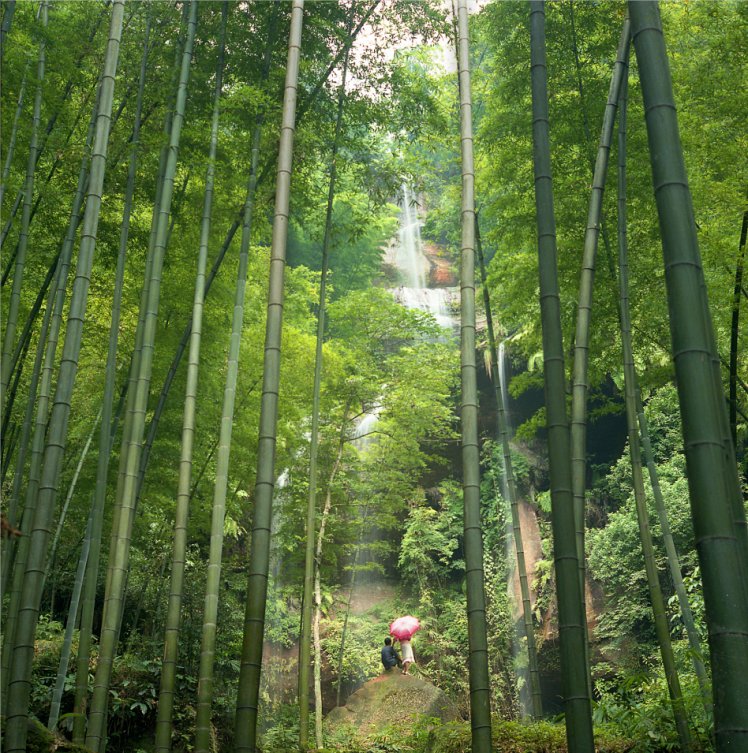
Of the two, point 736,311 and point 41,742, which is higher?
point 736,311

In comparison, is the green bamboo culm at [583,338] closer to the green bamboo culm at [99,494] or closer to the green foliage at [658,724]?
→ the green foliage at [658,724]

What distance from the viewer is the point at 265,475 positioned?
9.96ft

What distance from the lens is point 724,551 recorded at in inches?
71.4

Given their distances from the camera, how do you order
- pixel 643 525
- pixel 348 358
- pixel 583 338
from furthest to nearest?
pixel 348 358 → pixel 643 525 → pixel 583 338

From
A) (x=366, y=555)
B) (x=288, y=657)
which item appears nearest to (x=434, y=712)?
(x=288, y=657)

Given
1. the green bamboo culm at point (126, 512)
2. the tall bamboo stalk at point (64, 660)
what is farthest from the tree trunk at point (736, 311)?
the tall bamboo stalk at point (64, 660)

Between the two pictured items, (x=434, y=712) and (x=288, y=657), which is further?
(x=288, y=657)

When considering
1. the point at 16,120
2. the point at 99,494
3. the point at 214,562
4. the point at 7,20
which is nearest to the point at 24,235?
the point at 16,120

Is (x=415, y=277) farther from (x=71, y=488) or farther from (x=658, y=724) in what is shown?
(x=658, y=724)

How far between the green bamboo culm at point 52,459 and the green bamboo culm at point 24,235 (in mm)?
656

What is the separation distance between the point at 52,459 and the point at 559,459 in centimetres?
200

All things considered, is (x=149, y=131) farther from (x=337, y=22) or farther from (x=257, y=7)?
(x=337, y=22)

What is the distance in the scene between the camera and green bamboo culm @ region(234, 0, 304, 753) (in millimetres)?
2699

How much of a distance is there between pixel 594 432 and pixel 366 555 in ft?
14.7
